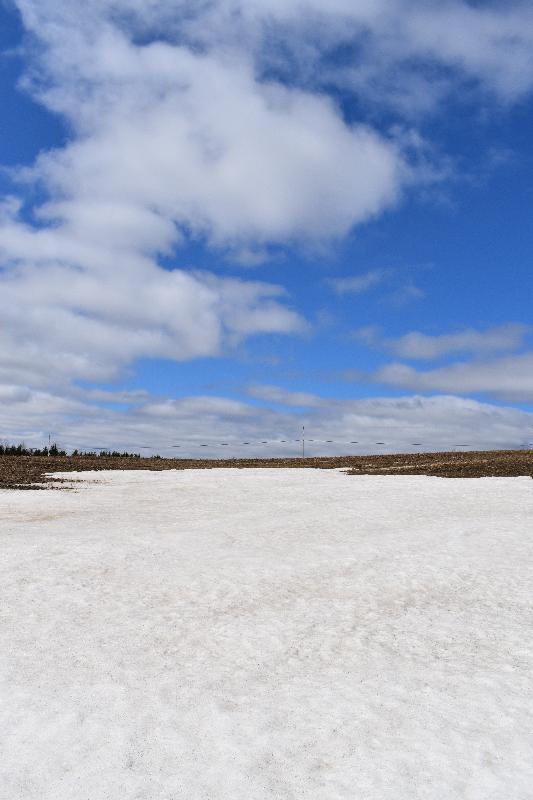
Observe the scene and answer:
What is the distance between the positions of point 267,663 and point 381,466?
81.5ft

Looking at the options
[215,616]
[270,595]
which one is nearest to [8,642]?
[215,616]

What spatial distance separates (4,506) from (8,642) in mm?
9207

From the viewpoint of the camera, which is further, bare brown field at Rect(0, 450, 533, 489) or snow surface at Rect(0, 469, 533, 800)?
bare brown field at Rect(0, 450, 533, 489)

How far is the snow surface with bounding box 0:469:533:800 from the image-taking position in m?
3.65

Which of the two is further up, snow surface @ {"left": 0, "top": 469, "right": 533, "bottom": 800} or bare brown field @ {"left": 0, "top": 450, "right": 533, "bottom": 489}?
bare brown field @ {"left": 0, "top": 450, "right": 533, "bottom": 489}

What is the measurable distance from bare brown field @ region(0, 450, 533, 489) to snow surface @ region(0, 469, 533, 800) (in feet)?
38.4

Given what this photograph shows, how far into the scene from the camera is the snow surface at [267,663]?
3647 millimetres

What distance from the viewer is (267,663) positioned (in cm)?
524

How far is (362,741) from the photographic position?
3951 mm

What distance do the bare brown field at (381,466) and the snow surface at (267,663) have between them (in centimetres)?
1171

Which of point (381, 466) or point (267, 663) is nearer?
point (267, 663)

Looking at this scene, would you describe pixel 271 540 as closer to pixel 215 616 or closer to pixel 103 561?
pixel 103 561

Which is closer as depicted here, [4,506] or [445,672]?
[445,672]

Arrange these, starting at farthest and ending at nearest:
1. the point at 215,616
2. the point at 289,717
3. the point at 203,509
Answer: the point at 203,509 < the point at 215,616 < the point at 289,717
